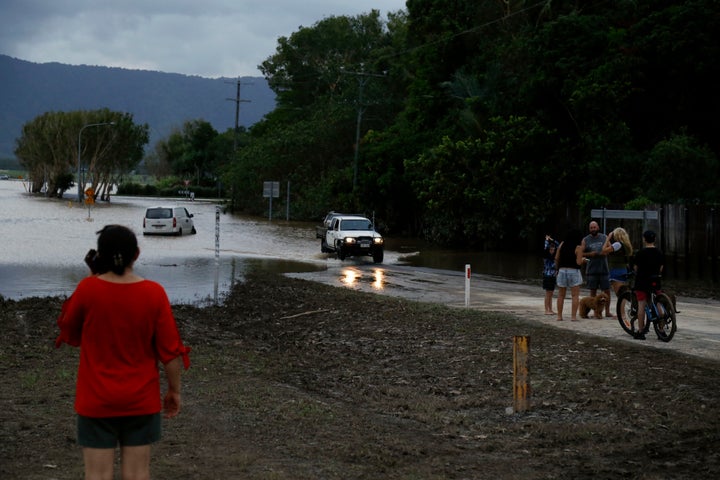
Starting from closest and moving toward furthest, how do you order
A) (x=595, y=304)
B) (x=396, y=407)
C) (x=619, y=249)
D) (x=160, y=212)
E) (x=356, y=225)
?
(x=396, y=407)
(x=619, y=249)
(x=595, y=304)
(x=356, y=225)
(x=160, y=212)

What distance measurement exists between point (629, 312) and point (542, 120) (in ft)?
98.7

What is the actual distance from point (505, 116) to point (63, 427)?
39096mm

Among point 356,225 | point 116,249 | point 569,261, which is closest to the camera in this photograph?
point 116,249

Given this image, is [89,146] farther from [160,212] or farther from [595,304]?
[595,304]

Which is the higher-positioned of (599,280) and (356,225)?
(356,225)

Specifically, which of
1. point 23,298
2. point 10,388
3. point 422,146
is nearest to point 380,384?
point 10,388

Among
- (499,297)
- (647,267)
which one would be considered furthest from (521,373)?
(499,297)

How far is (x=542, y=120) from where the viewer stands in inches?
1740

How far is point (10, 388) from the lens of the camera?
10781 millimetres

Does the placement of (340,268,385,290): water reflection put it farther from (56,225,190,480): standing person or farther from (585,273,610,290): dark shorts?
(56,225,190,480): standing person

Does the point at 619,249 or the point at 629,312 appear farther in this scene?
the point at 619,249

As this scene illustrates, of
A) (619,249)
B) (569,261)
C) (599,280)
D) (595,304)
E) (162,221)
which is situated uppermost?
(619,249)

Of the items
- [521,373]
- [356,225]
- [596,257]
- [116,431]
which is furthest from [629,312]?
[356,225]

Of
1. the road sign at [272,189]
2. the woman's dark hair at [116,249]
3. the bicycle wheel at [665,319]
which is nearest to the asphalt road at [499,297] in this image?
the bicycle wheel at [665,319]
